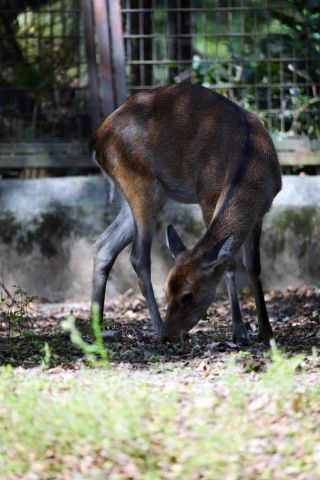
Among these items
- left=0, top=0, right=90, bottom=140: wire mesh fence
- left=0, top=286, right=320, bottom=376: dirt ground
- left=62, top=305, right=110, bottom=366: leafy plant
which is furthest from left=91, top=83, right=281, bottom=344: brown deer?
left=0, top=0, right=90, bottom=140: wire mesh fence

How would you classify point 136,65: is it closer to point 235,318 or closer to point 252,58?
point 252,58

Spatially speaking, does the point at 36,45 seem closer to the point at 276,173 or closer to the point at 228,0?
the point at 228,0

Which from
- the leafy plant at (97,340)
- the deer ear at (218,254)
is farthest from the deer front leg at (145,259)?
the leafy plant at (97,340)

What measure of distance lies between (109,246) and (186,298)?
1.45 meters

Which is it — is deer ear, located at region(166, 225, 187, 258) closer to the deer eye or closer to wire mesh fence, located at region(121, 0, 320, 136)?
the deer eye

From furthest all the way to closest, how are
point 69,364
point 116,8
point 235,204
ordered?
point 116,8
point 235,204
point 69,364

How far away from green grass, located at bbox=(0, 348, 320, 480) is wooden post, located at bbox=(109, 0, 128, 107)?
5184 mm

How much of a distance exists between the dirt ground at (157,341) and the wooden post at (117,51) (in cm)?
186

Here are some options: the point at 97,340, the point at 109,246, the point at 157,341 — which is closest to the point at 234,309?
the point at 157,341

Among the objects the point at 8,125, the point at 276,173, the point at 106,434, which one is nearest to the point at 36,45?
the point at 8,125

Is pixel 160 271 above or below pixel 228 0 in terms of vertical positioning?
below

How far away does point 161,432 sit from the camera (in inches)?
186

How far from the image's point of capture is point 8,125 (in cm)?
1034

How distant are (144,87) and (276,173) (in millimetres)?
3075
